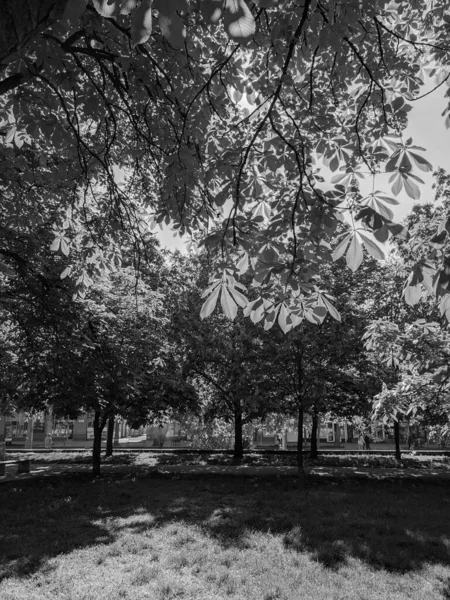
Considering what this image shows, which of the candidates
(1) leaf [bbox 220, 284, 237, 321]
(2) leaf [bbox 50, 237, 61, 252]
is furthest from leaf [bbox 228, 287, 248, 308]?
(2) leaf [bbox 50, 237, 61, 252]

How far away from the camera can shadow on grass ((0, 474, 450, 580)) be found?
645 cm

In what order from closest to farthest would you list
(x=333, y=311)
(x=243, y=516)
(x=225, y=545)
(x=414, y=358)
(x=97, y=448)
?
1. (x=333, y=311)
2. (x=225, y=545)
3. (x=414, y=358)
4. (x=243, y=516)
5. (x=97, y=448)

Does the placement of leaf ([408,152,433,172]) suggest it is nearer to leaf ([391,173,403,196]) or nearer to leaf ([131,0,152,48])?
leaf ([391,173,403,196])

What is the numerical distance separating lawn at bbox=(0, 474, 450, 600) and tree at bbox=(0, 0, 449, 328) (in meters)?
4.17

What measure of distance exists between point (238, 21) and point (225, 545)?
24.2 ft

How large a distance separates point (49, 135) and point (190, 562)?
5.98m

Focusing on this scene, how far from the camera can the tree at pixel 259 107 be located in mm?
2385

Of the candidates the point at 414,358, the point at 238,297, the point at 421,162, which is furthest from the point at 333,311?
the point at 414,358

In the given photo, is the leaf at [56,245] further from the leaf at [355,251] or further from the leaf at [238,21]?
the leaf at [238,21]

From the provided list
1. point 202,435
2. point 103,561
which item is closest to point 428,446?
point 202,435

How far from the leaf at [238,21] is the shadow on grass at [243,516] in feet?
22.0

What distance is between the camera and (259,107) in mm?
2932

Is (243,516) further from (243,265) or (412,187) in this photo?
(412,187)

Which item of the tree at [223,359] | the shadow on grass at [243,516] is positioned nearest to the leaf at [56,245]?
the shadow on grass at [243,516]
